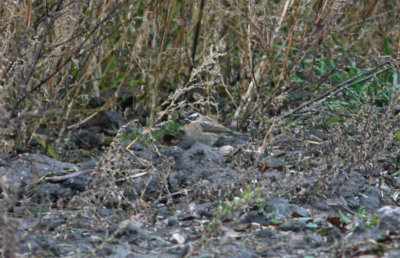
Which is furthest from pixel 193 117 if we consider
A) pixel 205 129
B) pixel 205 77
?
pixel 205 77

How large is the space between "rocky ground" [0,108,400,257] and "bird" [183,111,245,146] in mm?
765

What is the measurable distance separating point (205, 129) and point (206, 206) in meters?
2.00

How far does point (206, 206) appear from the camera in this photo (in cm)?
400

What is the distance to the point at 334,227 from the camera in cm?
358

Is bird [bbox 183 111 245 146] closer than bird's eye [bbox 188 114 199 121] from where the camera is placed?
Yes

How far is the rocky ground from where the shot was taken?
3322 mm

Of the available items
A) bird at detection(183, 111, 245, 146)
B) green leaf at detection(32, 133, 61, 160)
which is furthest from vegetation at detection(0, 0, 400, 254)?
bird at detection(183, 111, 245, 146)

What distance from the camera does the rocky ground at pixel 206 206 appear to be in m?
3.32

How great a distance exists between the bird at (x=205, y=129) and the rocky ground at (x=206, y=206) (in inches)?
30.1

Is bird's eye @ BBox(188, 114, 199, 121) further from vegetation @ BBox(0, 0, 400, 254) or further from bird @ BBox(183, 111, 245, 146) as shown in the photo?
vegetation @ BBox(0, 0, 400, 254)

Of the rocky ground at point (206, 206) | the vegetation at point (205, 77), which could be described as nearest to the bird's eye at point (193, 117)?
the vegetation at point (205, 77)

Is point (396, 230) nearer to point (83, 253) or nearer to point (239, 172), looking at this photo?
point (239, 172)

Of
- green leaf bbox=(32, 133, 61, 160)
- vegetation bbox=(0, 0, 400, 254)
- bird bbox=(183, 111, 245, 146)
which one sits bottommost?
green leaf bbox=(32, 133, 61, 160)

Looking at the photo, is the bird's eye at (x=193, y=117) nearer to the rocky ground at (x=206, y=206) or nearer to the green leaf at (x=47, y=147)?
the rocky ground at (x=206, y=206)
